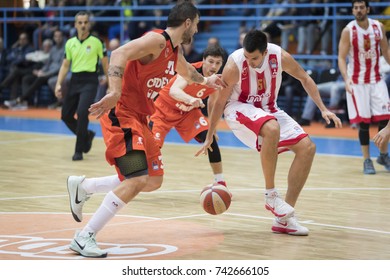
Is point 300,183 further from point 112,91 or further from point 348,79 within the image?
point 348,79

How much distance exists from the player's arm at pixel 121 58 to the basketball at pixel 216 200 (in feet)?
5.35

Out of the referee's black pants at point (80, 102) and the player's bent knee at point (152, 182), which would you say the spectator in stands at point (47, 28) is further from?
the player's bent knee at point (152, 182)

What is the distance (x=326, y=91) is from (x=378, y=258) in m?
11.3

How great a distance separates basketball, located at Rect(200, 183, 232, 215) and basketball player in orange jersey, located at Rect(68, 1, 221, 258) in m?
0.88

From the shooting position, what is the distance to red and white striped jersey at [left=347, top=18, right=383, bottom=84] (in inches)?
466

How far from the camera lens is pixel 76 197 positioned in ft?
24.3

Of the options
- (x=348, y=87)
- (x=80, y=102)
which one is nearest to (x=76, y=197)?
(x=348, y=87)

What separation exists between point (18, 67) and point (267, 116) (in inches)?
640

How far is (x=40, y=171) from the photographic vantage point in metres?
11.7

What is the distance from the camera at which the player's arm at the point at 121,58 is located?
6.16m

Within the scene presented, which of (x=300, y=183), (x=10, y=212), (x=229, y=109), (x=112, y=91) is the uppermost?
(x=112, y=91)

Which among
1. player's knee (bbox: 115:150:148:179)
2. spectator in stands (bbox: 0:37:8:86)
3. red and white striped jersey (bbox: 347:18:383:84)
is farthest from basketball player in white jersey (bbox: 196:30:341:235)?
spectator in stands (bbox: 0:37:8:86)

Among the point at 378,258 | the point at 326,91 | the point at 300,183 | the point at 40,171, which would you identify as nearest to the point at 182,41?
the point at 300,183

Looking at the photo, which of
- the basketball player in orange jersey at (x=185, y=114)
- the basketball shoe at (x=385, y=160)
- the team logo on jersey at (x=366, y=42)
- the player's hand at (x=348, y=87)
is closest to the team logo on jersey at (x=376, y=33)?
the team logo on jersey at (x=366, y=42)
